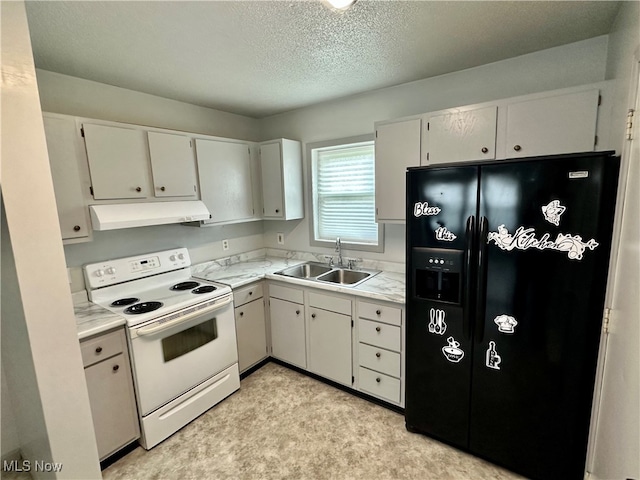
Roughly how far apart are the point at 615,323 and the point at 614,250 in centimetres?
34

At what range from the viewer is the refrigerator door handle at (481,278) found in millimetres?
1691

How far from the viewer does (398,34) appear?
174cm

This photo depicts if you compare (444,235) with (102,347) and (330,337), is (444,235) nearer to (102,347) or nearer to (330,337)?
(330,337)

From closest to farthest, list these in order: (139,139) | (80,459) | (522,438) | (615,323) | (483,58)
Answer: (615,323), (80,459), (522,438), (483,58), (139,139)

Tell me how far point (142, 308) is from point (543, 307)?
2473 mm

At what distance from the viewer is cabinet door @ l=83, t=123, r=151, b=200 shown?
6.73ft

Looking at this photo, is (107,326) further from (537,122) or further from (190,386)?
(537,122)

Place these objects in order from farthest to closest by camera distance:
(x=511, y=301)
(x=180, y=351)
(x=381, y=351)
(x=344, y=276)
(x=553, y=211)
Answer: (x=344, y=276) → (x=381, y=351) → (x=180, y=351) → (x=511, y=301) → (x=553, y=211)

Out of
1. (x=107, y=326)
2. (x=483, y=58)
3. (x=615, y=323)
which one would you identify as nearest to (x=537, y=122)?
(x=483, y=58)

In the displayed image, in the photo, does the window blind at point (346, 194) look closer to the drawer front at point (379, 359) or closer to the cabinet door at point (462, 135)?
the cabinet door at point (462, 135)

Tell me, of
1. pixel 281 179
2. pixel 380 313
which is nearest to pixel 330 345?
pixel 380 313

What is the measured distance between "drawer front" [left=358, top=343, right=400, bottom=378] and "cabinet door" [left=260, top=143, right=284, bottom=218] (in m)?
1.56

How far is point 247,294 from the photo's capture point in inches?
109

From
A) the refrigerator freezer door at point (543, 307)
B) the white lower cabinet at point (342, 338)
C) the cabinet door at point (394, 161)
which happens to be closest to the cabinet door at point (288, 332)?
the white lower cabinet at point (342, 338)
